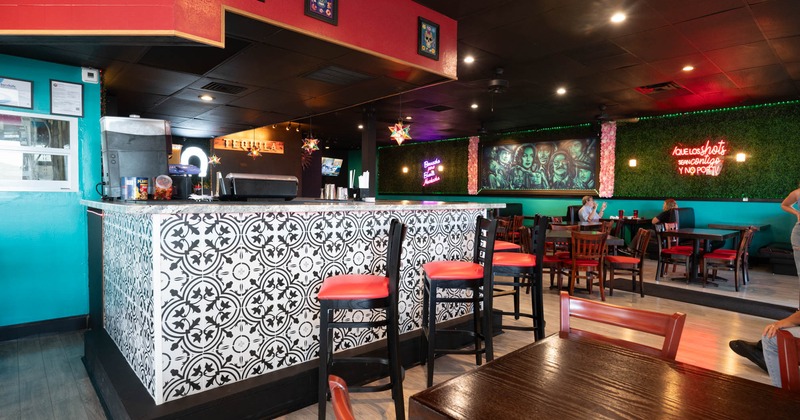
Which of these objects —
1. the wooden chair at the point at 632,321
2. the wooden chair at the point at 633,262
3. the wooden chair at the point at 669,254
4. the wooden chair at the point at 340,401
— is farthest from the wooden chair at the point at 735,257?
the wooden chair at the point at 340,401

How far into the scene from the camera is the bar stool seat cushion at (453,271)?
259 cm

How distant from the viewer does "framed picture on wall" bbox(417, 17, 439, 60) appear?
388cm

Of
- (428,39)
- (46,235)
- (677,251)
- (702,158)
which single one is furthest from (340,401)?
(702,158)

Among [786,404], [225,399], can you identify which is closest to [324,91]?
[225,399]

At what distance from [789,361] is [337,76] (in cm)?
435

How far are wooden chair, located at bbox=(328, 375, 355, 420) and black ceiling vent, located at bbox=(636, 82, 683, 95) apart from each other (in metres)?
7.47

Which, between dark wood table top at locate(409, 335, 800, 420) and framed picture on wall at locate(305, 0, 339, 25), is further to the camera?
framed picture on wall at locate(305, 0, 339, 25)

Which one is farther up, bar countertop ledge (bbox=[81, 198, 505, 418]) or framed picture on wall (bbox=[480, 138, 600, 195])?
framed picture on wall (bbox=[480, 138, 600, 195])

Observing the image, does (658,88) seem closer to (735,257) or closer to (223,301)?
(735,257)

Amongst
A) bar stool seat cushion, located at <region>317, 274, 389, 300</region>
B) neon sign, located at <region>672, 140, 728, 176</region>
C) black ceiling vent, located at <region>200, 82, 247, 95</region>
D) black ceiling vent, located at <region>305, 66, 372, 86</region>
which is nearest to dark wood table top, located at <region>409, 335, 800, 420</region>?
bar stool seat cushion, located at <region>317, 274, 389, 300</region>

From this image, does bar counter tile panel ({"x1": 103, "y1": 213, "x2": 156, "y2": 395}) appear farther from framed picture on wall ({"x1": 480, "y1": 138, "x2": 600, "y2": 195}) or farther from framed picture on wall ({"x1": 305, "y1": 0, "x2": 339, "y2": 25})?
framed picture on wall ({"x1": 480, "y1": 138, "x2": 600, "y2": 195})

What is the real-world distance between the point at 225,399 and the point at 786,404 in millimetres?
2244

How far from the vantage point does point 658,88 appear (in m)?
6.71

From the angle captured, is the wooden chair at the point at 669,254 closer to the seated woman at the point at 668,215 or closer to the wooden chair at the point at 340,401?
the seated woman at the point at 668,215
